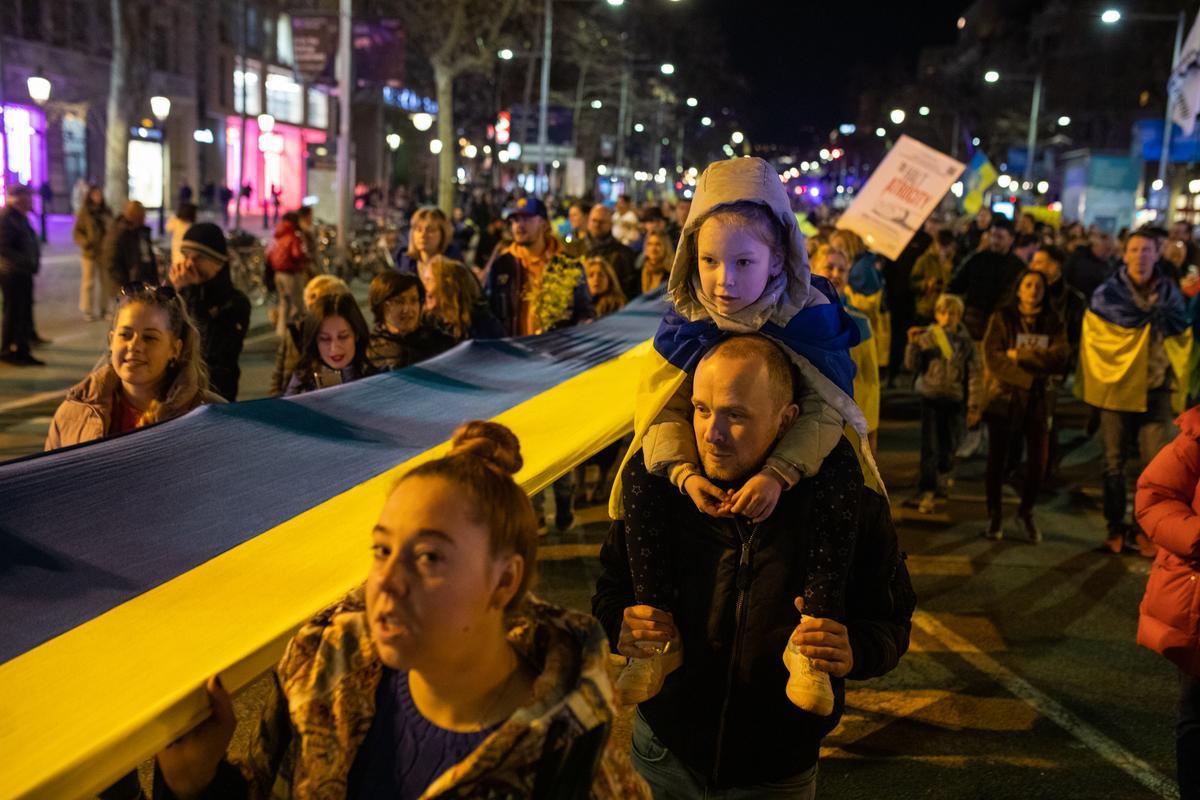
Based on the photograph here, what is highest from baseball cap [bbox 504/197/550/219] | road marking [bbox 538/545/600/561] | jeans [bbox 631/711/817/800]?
baseball cap [bbox 504/197/550/219]

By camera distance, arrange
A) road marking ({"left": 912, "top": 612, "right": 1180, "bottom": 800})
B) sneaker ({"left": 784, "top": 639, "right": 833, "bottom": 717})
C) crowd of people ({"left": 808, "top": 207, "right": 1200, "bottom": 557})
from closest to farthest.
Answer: sneaker ({"left": 784, "top": 639, "right": 833, "bottom": 717}) → road marking ({"left": 912, "top": 612, "right": 1180, "bottom": 800}) → crowd of people ({"left": 808, "top": 207, "right": 1200, "bottom": 557})

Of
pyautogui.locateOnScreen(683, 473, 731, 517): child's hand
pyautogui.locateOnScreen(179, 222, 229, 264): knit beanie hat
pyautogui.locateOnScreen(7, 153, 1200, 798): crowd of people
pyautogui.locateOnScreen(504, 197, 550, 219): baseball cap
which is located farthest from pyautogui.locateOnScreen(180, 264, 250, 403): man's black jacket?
pyautogui.locateOnScreen(683, 473, 731, 517): child's hand

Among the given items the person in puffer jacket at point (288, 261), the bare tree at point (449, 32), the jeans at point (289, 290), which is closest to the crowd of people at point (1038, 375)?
the person in puffer jacket at point (288, 261)

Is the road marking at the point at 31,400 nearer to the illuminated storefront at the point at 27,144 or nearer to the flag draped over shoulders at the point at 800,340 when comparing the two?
the flag draped over shoulders at the point at 800,340

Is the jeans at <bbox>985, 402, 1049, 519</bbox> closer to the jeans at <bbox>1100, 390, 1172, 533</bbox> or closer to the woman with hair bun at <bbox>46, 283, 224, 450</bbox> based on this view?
the jeans at <bbox>1100, 390, 1172, 533</bbox>

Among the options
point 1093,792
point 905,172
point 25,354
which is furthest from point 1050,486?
point 25,354

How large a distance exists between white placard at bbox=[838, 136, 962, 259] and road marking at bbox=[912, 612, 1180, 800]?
4.68 meters

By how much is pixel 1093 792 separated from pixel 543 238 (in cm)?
599

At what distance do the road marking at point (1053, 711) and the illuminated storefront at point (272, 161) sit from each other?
53049 millimetres

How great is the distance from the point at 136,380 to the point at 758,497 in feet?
8.46

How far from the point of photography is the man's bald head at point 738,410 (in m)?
2.67


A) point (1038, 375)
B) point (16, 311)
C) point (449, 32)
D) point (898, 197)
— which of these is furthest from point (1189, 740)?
point (449, 32)

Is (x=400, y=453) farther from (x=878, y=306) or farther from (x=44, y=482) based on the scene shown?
(x=878, y=306)

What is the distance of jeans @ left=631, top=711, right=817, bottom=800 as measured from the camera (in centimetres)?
276
